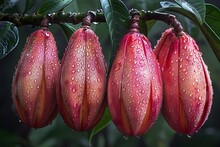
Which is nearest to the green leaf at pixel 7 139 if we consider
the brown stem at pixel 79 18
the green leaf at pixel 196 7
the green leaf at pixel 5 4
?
the green leaf at pixel 5 4

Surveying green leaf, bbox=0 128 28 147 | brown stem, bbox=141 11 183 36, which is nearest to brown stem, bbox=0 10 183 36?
brown stem, bbox=141 11 183 36

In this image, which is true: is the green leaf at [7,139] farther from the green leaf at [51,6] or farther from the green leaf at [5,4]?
the green leaf at [51,6]

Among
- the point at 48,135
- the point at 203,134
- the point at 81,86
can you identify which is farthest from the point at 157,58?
the point at 203,134

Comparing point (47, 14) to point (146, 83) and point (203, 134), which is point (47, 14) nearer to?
point (146, 83)

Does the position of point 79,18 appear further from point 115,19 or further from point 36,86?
point 36,86

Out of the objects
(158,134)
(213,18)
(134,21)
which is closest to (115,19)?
(134,21)

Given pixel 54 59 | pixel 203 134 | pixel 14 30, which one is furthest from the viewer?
pixel 203 134
